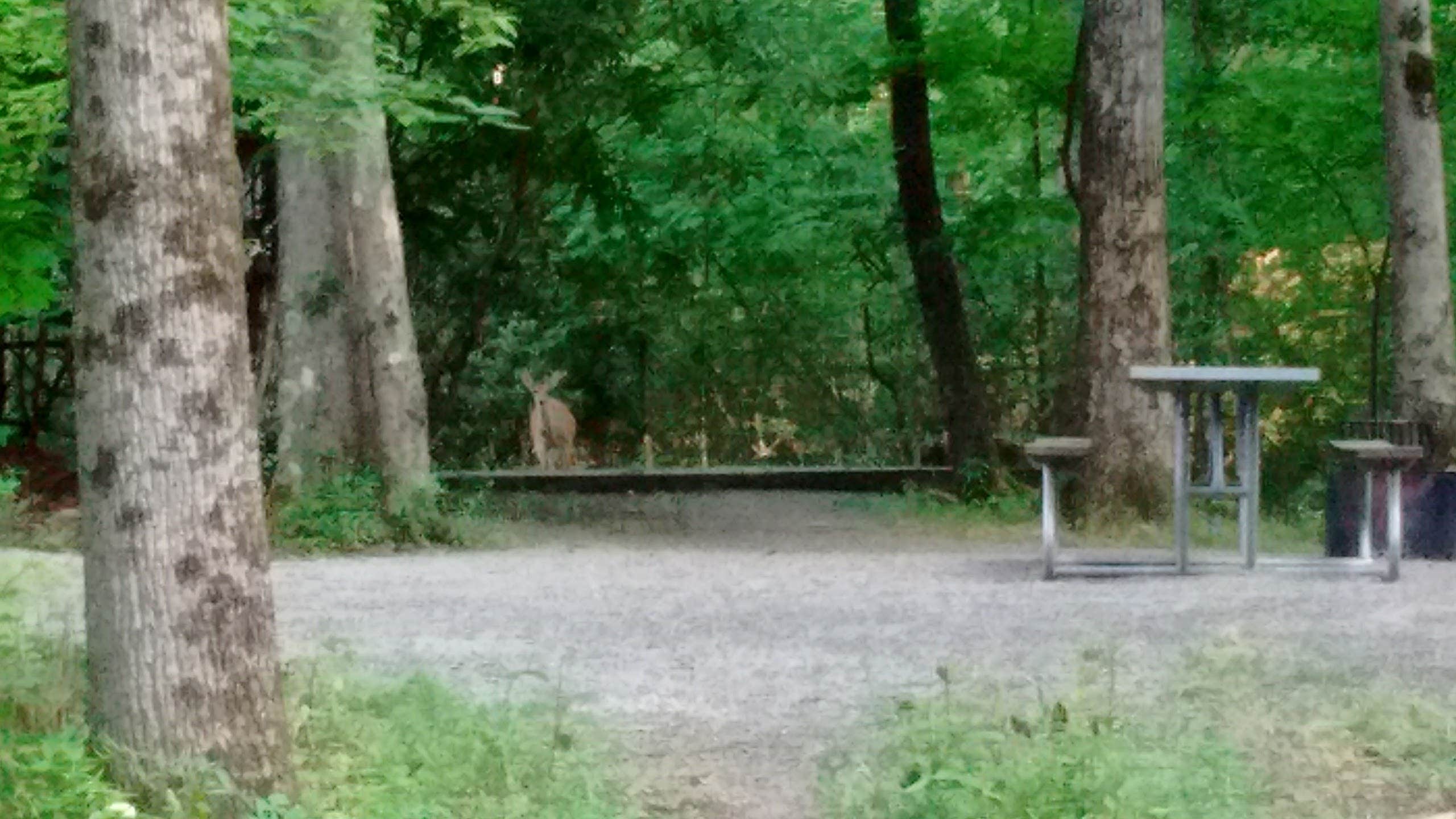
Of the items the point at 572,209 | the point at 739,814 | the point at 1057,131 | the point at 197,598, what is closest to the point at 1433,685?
the point at 739,814

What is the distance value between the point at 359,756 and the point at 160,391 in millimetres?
1440

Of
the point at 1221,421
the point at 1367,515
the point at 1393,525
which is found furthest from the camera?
the point at 1221,421

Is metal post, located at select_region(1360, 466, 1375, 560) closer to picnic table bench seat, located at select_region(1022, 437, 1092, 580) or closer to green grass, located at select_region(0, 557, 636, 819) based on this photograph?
picnic table bench seat, located at select_region(1022, 437, 1092, 580)

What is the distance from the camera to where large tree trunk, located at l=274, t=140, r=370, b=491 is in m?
17.1

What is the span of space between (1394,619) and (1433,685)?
2363mm

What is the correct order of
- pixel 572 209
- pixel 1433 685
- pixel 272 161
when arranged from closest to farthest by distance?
pixel 1433 685 → pixel 272 161 → pixel 572 209

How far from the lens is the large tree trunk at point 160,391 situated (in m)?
6.19

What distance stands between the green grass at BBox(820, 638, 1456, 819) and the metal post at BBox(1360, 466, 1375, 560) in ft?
18.5

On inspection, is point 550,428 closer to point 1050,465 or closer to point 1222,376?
point 1050,465

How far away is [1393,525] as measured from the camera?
44.0 ft

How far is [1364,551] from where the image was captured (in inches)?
572

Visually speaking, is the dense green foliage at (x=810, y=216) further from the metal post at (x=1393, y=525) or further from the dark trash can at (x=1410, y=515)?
the metal post at (x=1393, y=525)

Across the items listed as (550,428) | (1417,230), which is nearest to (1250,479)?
(1417,230)

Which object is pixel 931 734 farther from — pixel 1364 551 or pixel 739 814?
pixel 1364 551
